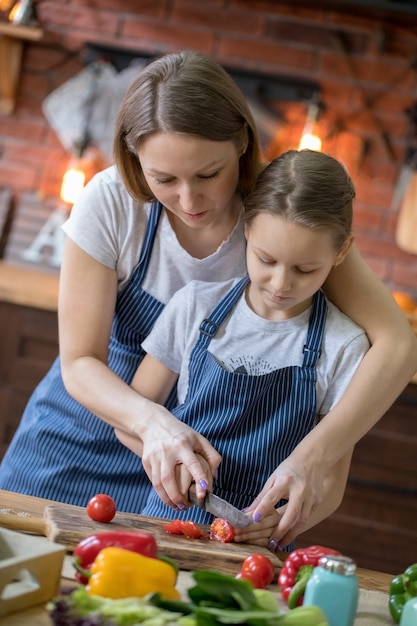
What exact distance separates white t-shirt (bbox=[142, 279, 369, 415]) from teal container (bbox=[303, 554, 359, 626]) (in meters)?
0.56

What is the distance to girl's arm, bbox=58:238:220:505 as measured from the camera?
4.68ft

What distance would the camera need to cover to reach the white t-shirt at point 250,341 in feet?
5.29

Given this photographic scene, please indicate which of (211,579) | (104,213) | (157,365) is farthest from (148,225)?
(211,579)

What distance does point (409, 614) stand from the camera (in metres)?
1.15

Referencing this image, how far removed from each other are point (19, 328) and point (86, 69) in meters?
1.16

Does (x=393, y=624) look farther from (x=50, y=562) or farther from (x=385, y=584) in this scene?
(x=50, y=562)

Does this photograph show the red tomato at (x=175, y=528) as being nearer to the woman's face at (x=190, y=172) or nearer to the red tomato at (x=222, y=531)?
the red tomato at (x=222, y=531)

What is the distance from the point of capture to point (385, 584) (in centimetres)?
143

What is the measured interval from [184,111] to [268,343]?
1.42ft

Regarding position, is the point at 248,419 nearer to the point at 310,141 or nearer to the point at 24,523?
the point at 24,523

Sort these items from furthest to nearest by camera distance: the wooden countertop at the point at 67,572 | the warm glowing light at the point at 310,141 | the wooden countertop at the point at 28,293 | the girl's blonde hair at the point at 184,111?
the warm glowing light at the point at 310,141, the wooden countertop at the point at 28,293, the girl's blonde hair at the point at 184,111, the wooden countertop at the point at 67,572

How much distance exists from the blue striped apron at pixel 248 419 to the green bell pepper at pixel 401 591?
0.36 meters

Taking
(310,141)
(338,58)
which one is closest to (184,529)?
(310,141)

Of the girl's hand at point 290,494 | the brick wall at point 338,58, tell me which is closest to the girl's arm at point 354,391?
the girl's hand at point 290,494
